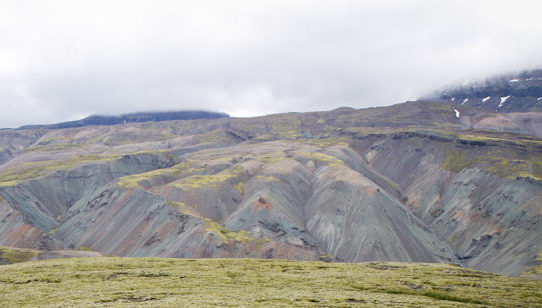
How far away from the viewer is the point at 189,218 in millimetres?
113938

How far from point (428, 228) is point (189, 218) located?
2904 inches

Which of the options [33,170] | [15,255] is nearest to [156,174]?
[33,170]

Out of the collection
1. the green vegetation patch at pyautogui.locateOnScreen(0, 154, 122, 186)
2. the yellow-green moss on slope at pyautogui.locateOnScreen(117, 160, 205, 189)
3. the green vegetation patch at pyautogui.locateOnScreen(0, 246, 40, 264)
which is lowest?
the green vegetation patch at pyautogui.locateOnScreen(0, 246, 40, 264)

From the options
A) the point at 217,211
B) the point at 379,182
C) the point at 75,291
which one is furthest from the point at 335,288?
the point at 379,182

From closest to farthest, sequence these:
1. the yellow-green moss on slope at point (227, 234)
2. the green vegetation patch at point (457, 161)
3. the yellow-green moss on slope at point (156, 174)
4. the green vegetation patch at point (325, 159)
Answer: the yellow-green moss on slope at point (227, 234)
the yellow-green moss on slope at point (156, 174)
the green vegetation patch at point (457, 161)
the green vegetation patch at point (325, 159)

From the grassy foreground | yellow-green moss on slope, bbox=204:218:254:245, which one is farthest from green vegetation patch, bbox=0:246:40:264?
yellow-green moss on slope, bbox=204:218:254:245

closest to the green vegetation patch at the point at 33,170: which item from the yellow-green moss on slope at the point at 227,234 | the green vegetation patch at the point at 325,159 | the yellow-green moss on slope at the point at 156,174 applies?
the yellow-green moss on slope at the point at 156,174

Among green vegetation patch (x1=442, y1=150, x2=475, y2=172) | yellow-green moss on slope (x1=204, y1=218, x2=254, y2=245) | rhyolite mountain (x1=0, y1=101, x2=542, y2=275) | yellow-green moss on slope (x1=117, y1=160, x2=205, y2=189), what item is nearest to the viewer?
rhyolite mountain (x1=0, y1=101, x2=542, y2=275)

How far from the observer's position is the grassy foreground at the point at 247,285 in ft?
134

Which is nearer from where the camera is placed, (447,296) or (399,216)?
(447,296)

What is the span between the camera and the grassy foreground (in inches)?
1608

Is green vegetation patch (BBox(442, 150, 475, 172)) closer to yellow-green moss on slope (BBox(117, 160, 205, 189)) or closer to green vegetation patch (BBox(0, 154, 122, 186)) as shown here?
yellow-green moss on slope (BBox(117, 160, 205, 189))

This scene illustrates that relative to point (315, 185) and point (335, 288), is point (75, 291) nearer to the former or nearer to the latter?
point (335, 288)

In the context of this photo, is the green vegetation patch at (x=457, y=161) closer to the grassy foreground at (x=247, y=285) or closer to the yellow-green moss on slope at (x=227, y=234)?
the yellow-green moss on slope at (x=227, y=234)
